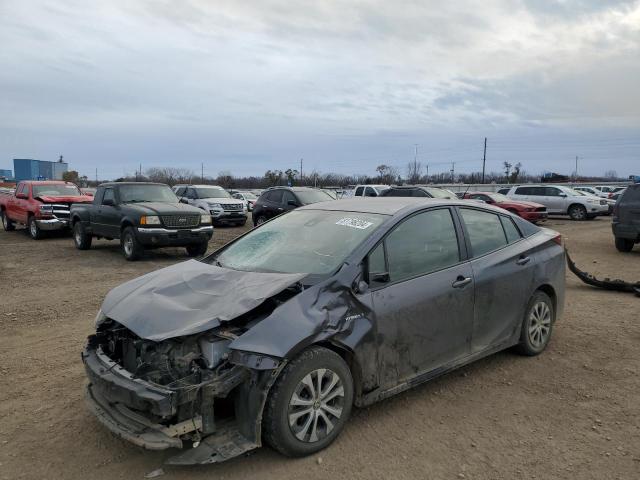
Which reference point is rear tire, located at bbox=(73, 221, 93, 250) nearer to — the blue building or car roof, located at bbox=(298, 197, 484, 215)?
car roof, located at bbox=(298, 197, 484, 215)

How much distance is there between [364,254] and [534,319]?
88.5 inches

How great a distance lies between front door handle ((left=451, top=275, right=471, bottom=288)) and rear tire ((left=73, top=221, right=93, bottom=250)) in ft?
38.1

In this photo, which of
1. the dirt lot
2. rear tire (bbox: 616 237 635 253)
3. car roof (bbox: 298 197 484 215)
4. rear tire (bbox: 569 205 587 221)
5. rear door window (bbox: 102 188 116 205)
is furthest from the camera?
rear tire (bbox: 569 205 587 221)

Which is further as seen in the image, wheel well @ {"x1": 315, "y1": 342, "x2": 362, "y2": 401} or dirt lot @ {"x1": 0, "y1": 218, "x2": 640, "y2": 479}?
wheel well @ {"x1": 315, "y1": 342, "x2": 362, "y2": 401}

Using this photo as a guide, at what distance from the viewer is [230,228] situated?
21.7 meters

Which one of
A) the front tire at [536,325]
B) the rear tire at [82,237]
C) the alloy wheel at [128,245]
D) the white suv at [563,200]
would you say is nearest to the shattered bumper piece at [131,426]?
the front tire at [536,325]

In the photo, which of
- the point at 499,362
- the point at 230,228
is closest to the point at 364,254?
the point at 499,362

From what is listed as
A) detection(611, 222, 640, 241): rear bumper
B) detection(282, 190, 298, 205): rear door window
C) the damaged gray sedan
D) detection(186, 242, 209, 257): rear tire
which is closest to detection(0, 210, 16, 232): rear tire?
detection(282, 190, 298, 205): rear door window

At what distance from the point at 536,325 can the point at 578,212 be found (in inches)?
919

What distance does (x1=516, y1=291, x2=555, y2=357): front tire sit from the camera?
486cm

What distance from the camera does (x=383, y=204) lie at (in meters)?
4.51

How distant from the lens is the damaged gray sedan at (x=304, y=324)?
3010mm

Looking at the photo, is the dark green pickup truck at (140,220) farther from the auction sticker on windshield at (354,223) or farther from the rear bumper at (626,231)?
the rear bumper at (626,231)

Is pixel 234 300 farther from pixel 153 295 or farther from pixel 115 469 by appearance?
pixel 115 469
